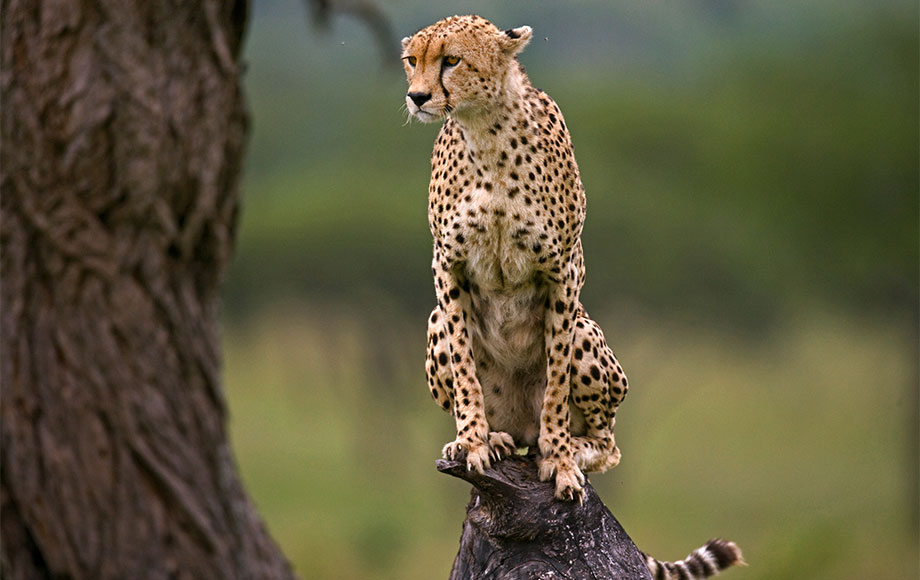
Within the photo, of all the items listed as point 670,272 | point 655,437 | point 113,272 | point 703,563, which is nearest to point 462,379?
point 703,563

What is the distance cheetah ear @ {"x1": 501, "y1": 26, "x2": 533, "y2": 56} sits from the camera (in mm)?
3016

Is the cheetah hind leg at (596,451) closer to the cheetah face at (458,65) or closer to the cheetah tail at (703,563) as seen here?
the cheetah tail at (703,563)

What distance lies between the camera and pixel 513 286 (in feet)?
11.1

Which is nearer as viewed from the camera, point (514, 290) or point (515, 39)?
point (515, 39)

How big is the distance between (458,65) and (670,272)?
1011 centimetres

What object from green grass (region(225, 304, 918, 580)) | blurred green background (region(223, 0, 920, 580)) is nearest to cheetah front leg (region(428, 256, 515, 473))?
blurred green background (region(223, 0, 920, 580))

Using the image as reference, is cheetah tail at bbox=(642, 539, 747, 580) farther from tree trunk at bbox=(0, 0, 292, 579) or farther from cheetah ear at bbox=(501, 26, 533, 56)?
tree trunk at bbox=(0, 0, 292, 579)

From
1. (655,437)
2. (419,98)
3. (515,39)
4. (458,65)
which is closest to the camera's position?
(419,98)

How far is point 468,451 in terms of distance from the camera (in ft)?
10.9

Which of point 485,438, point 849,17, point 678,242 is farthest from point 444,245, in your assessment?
point 849,17

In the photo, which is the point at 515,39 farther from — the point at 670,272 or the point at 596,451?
the point at 670,272

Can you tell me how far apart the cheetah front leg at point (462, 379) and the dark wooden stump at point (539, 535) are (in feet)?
0.30

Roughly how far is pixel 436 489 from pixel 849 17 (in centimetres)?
698

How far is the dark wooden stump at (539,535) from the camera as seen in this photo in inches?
128
